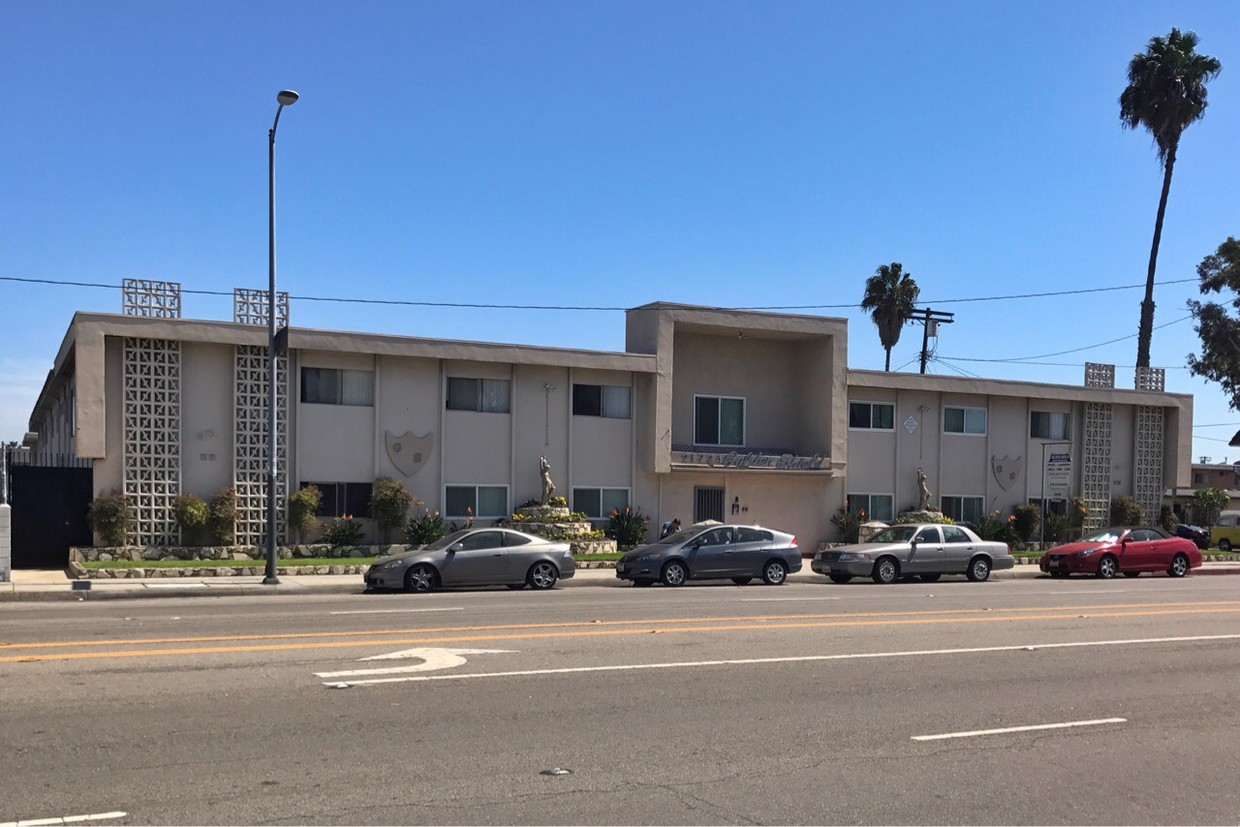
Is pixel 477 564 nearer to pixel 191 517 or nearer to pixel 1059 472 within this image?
pixel 191 517

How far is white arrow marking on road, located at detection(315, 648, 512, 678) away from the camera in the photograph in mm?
10453

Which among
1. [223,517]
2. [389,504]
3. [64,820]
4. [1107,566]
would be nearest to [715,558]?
[389,504]

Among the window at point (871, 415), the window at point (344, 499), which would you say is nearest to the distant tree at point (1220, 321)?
the window at point (871, 415)

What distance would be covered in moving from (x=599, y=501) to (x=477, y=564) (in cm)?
1103

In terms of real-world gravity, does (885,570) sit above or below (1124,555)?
Result: below

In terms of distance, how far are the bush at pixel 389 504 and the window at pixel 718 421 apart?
9823mm

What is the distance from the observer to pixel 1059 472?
32500 mm

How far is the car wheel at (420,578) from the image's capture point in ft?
69.6

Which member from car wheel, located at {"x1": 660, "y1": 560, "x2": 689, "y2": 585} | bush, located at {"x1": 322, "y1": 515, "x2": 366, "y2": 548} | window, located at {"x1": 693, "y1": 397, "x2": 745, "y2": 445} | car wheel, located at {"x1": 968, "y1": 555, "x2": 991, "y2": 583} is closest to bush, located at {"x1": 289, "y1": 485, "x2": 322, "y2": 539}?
bush, located at {"x1": 322, "y1": 515, "x2": 366, "y2": 548}

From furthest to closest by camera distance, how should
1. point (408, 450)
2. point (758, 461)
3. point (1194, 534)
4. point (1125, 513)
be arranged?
point (1194, 534)
point (1125, 513)
point (758, 461)
point (408, 450)

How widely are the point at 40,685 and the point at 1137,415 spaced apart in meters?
38.7

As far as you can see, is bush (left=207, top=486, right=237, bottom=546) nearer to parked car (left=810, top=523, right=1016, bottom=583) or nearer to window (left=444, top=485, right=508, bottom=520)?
window (left=444, top=485, right=508, bottom=520)

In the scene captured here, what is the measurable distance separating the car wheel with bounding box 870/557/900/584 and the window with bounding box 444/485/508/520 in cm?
1014

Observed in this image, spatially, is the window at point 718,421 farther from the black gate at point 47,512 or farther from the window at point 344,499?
the black gate at point 47,512
